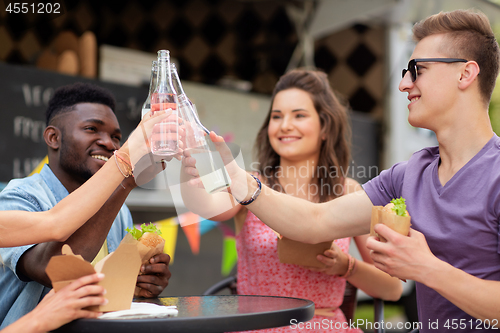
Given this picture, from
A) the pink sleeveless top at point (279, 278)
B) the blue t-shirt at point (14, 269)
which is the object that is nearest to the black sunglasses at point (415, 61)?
the pink sleeveless top at point (279, 278)

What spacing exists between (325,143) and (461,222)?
1.02 meters

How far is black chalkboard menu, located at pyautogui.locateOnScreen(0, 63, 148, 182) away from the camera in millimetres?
2670

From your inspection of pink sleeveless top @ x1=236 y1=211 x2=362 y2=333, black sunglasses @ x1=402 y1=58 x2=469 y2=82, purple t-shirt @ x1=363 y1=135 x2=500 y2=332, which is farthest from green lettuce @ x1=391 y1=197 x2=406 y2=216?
pink sleeveless top @ x1=236 y1=211 x2=362 y2=333

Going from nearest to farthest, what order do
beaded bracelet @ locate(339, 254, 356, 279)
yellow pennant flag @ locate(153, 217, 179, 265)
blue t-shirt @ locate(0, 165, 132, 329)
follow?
blue t-shirt @ locate(0, 165, 132, 329), beaded bracelet @ locate(339, 254, 356, 279), yellow pennant flag @ locate(153, 217, 179, 265)

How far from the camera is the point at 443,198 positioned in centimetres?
127

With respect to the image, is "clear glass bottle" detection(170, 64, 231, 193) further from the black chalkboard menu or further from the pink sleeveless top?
the black chalkboard menu

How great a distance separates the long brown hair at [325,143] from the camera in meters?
2.11

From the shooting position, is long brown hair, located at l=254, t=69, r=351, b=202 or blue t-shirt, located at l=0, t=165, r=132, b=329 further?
long brown hair, located at l=254, t=69, r=351, b=202

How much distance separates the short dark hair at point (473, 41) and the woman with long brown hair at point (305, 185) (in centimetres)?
80

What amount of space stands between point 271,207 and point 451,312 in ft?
1.99

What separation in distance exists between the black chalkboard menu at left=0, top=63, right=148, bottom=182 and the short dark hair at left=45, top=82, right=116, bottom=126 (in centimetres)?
112

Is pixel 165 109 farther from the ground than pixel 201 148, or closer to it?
farther from the ground

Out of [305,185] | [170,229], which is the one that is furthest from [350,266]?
[170,229]

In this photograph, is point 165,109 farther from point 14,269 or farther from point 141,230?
point 14,269
